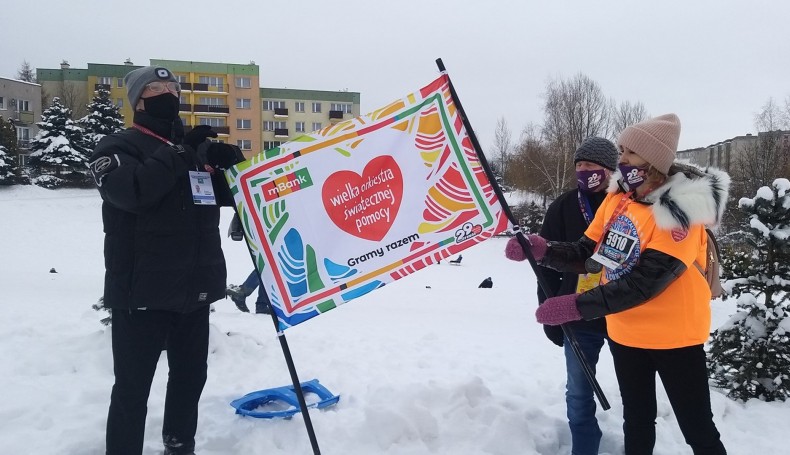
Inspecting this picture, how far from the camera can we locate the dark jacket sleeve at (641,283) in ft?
7.58

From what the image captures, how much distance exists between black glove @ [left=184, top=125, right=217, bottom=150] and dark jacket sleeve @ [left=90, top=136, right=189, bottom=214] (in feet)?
0.51

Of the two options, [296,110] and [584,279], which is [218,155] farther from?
[296,110]

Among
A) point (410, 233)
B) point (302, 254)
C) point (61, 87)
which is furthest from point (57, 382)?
point (61, 87)

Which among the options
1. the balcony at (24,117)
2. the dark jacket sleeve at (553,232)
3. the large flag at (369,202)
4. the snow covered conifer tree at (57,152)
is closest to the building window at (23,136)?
the balcony at (24,117)

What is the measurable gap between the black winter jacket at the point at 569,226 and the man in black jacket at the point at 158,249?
2.05 m

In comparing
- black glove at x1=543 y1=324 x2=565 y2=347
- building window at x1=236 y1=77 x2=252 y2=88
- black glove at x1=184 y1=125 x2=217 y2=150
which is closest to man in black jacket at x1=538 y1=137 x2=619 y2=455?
black glove at x1=543 y1=324 x2=565 y2=347

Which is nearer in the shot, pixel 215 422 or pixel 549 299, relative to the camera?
pixel 549 299

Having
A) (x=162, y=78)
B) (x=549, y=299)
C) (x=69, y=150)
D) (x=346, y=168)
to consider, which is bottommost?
(x=549, y=299)

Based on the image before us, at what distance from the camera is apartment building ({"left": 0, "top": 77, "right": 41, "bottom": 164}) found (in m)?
43.5

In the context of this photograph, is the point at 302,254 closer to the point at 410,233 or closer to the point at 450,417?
the point at 410,233

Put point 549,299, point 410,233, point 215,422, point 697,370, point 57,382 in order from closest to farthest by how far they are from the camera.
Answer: point 697,370 → point 549,299 → point 410,233 → point 215,422 → point 57,382

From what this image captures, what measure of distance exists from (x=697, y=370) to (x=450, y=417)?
1716 mm

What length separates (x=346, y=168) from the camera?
2834 mm

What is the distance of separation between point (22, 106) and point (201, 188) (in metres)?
53.4
